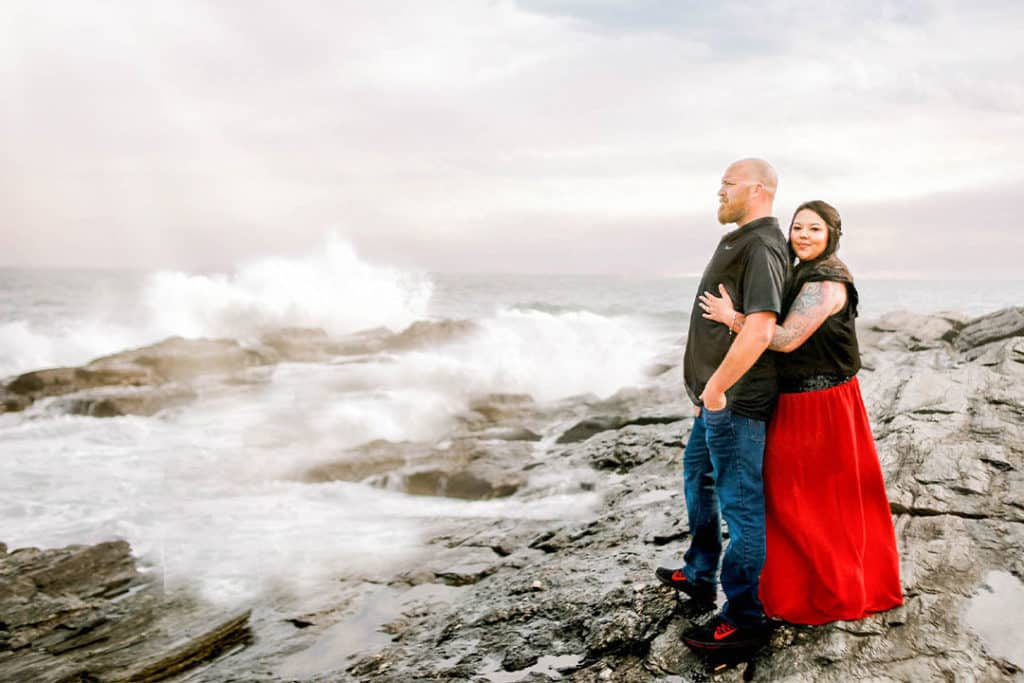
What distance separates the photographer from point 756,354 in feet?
9.16

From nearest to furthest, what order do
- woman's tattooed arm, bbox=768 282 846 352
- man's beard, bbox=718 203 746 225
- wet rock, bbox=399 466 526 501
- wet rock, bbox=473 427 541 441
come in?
1. woman's tattooed arm, bbox=768 282 846 352
2. man's beard, bbox=718 203 746 225
3. wet rock, bbox=399 466 526 501
4. wet rock, bbox=473 427 541 441

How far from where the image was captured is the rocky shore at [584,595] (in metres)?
3.11

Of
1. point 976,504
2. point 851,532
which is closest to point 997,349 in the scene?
point 976,504

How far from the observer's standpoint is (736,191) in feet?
9.81

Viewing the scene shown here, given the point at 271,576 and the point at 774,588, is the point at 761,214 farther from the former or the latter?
the point at 271,576

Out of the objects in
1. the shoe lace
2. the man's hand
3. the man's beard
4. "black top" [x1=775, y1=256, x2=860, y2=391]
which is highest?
the man's beard

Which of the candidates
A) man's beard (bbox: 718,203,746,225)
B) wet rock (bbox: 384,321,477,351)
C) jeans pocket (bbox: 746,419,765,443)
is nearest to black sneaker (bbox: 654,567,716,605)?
jeans pocket (bbox: 746,419,765,443)

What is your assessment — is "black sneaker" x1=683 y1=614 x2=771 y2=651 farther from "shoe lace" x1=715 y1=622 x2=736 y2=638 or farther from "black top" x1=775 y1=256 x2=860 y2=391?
"black top" x1=775 y1=256 x2=860 y2=391

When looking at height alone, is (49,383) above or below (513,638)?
above

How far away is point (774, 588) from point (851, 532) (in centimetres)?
44

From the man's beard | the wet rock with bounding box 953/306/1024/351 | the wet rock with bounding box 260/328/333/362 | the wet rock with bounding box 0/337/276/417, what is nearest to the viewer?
the man's beard

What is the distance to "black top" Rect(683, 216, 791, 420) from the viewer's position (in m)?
2.80

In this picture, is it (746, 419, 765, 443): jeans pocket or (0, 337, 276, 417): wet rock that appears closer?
(746, 419, 765, 443): jeans pocket

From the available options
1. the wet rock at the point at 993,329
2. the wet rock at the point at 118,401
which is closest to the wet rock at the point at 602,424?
the wet rock at the point at 993,329
